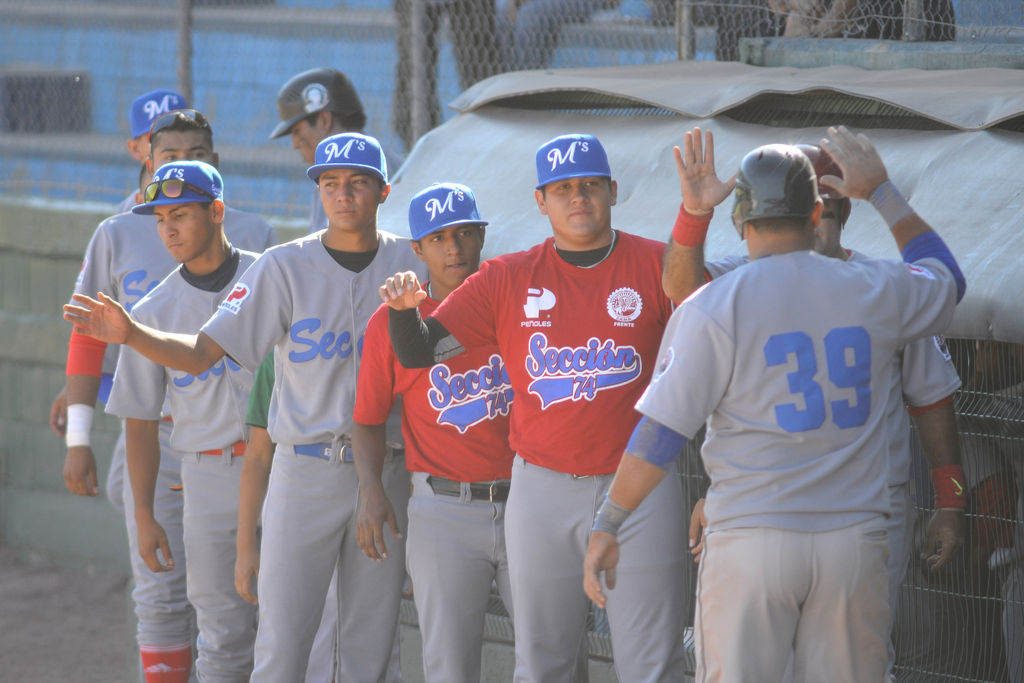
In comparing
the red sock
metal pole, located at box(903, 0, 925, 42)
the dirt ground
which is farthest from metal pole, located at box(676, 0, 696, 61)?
the dirt ground

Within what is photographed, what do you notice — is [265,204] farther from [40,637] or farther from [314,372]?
[314,372]

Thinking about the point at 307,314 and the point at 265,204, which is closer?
the point at 307,314

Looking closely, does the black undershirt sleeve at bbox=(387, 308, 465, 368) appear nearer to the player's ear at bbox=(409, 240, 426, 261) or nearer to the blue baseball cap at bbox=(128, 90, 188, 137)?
the player's ear at bbox=(409, 240, 426, 261)

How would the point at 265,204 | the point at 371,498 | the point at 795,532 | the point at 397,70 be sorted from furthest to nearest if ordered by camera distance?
the point at 265,204 < the point at 397,70 < the point at 371,498 < the point at 795,532

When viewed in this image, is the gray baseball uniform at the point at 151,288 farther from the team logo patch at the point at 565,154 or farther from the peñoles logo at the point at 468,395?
the team logo patch at the point at 565,154

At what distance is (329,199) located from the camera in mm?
4219

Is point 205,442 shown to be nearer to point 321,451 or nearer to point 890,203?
point 321,451

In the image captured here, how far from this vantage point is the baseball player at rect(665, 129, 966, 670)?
11.1 feet

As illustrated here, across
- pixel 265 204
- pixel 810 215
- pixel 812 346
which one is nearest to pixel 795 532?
pixel 812 346

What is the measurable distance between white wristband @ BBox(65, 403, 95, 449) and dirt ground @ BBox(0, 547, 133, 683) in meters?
1.12

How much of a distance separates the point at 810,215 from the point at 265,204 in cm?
463

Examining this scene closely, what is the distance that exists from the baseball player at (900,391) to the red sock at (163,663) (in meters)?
2.27

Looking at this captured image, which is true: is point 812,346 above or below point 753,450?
above

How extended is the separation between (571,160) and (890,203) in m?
0.89
